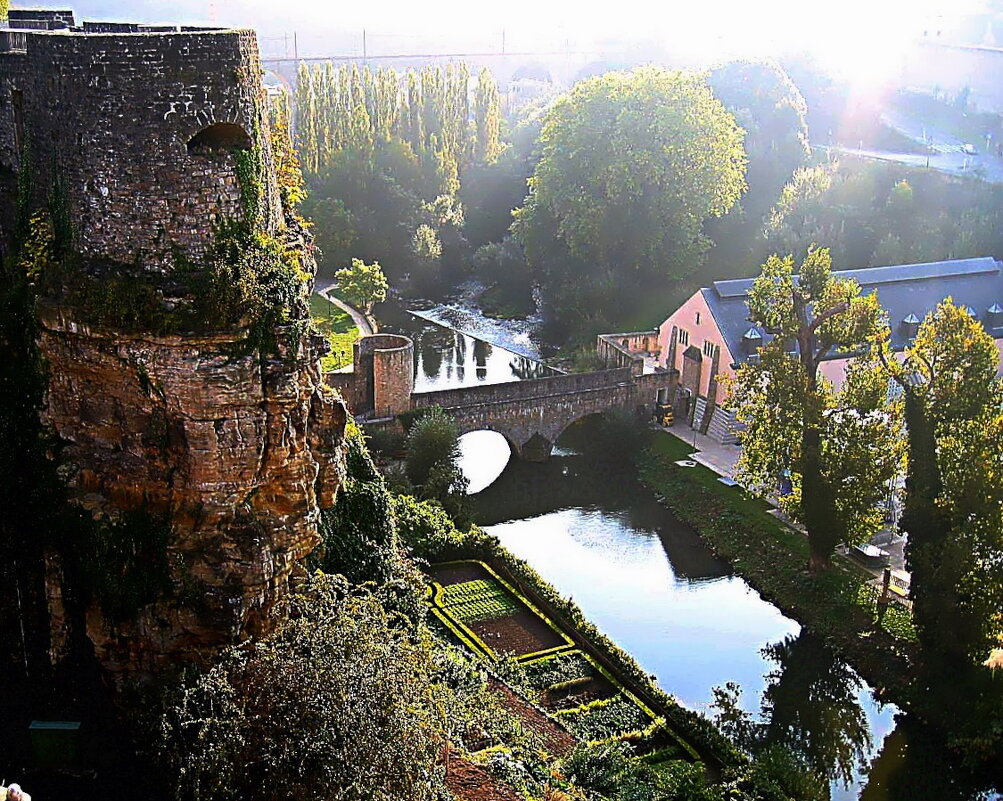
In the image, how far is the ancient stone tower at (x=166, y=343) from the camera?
1353cm

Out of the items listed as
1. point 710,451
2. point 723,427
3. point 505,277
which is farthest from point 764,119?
point 710,451

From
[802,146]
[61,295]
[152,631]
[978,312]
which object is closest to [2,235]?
[61,295]

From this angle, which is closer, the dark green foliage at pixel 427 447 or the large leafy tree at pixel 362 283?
the dark green foliage at pixel 427 447

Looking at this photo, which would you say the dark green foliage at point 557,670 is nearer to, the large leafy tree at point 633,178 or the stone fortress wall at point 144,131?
the stone fortress wall at point 144,131

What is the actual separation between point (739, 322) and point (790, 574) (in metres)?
10.2

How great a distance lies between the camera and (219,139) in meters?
14.0

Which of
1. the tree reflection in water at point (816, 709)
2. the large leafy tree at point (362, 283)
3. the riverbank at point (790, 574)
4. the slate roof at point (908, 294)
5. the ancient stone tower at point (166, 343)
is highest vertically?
the ancient stone tower at point (166, 343)

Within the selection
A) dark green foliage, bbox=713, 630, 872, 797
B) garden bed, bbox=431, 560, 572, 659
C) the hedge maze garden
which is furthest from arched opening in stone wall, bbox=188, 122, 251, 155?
dark green foliage, bbox=713, 630, 872, 797

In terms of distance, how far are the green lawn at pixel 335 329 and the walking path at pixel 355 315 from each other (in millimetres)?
203

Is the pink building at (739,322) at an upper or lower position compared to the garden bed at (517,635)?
upper

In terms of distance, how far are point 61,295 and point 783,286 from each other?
18.1 m

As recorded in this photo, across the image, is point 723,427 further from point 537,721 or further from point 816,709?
point 537,721

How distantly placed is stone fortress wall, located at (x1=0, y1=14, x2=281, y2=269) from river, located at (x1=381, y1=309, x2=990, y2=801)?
14.7m

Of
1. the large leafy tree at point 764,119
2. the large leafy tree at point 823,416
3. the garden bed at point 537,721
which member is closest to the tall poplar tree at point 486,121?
the large leafy tree at point 764,119
